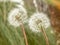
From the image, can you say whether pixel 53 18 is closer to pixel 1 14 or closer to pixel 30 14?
pixel 30 14

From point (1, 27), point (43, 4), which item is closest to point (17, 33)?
point (1, 27)

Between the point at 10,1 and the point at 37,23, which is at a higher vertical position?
the point at 10,1

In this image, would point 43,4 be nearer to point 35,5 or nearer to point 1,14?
point 35,5

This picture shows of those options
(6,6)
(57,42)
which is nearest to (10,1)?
(6,6)
